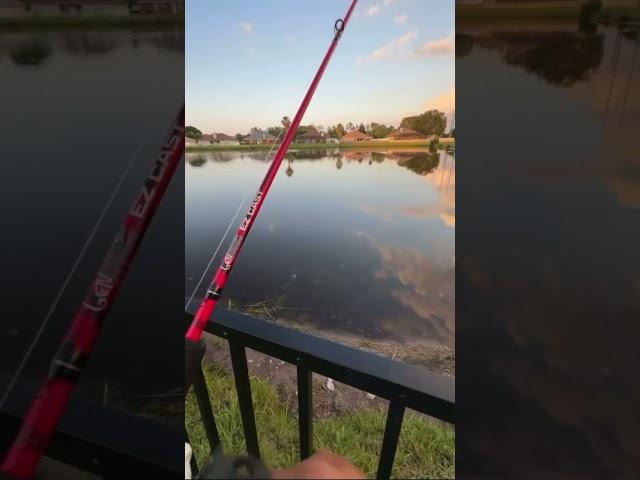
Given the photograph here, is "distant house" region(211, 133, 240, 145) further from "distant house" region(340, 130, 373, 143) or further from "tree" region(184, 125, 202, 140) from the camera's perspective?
"distant house" region(340, 130, 373, 143)

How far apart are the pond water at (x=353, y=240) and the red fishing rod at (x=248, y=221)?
35 millimetres

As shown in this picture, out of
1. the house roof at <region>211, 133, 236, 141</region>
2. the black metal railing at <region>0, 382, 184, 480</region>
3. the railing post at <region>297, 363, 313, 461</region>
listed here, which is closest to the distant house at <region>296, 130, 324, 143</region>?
the house roof at <region>211, 133, 236, 141</region>

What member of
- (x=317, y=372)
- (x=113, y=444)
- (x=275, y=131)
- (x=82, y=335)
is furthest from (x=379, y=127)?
(x=113, y=444)

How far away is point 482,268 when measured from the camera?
2.58 feet

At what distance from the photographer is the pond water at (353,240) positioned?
625mm

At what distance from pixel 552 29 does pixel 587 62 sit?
0.28ft

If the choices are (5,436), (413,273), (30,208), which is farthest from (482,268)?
(30,208)

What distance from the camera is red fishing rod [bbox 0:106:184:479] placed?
13.4 inches

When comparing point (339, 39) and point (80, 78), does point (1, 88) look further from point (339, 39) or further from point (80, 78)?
point (339, 39)

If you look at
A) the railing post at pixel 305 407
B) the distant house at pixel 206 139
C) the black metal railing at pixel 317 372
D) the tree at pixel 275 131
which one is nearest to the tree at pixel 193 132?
the distant house at pixel 206 139

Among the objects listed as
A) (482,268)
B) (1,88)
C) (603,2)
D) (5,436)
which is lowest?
(5,436)

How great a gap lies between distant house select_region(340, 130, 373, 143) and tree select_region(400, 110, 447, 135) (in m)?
0.08

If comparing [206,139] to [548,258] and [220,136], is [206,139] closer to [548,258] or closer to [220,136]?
[220,136]

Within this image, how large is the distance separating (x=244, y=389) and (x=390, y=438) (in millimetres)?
247
